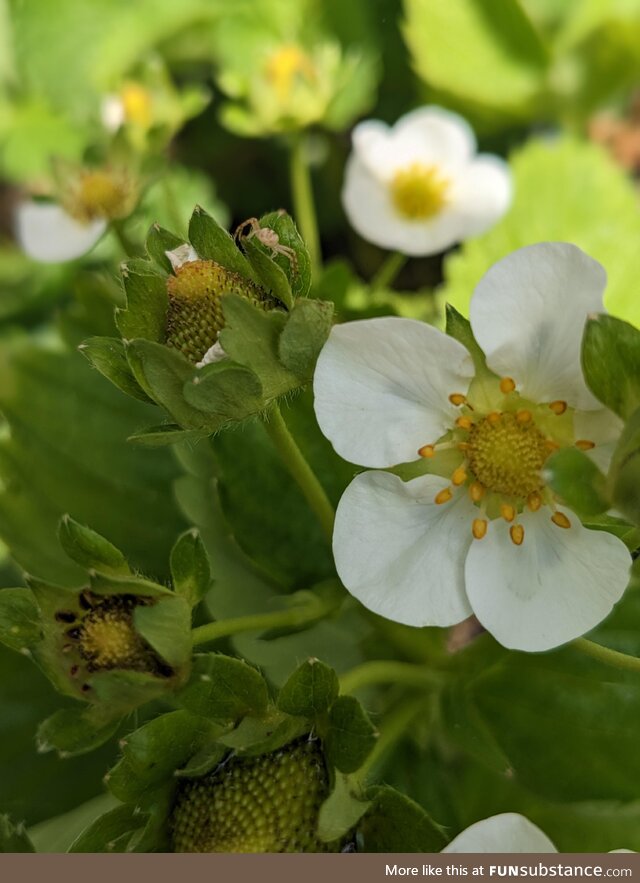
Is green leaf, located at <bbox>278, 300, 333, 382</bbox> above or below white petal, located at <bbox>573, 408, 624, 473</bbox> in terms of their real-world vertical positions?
above

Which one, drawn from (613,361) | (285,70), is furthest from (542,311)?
(285,70)

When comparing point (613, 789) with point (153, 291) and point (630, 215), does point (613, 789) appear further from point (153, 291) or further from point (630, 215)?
point (630, 215)

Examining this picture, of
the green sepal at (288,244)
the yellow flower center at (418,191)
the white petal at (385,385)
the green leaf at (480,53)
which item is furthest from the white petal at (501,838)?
the green leaf at (480,53)

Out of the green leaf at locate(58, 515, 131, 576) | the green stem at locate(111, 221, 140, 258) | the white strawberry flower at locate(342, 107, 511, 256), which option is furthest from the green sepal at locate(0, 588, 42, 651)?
→ the white strawberry flower at locate(342, 107, 511, 256)

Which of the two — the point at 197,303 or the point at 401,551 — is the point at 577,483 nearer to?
the point at 401,551

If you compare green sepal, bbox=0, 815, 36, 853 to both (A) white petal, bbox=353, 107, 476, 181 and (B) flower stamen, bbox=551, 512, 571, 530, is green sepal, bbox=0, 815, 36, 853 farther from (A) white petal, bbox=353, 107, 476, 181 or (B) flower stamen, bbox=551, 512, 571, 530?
(A) white petal, bbox=353, 107, 476, 181

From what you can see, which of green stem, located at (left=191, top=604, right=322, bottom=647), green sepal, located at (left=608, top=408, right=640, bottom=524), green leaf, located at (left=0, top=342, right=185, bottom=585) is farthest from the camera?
green leaf, located at (left=0, top=342, right=185, bottom=585)
